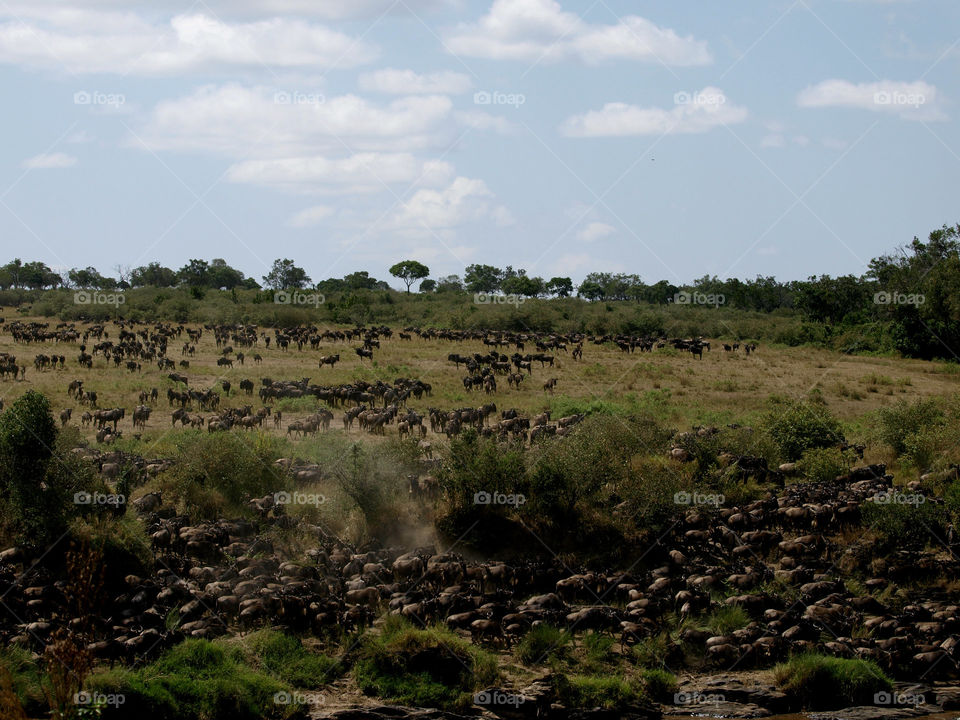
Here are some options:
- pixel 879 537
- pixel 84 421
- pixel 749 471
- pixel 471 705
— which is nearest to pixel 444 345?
pixel 84 421

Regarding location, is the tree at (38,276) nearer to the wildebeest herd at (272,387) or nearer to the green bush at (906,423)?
the wildebeest herd at (272,387)

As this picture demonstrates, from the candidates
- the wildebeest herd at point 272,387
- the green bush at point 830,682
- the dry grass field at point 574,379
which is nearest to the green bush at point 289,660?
the green bush at point 830,682

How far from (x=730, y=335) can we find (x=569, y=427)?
4471cm

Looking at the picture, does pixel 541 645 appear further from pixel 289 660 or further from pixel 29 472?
pixel 29 472

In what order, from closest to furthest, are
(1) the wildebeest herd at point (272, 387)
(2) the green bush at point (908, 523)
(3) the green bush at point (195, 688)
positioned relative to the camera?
1. (3) the green bush at point (195, 688)
2. (2) the green bush at point (908, 523)
3. (1) the wildebeest herd at point (272, 387)

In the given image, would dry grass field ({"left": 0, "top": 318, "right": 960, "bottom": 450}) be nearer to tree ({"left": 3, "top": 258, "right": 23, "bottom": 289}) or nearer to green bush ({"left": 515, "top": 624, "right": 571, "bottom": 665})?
green bush ({"left": 515, "top": 624, "right": 571, "bottom": 665})

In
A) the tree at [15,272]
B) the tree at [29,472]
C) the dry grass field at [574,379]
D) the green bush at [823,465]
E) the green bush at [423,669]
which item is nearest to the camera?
the green bush at [423,669]

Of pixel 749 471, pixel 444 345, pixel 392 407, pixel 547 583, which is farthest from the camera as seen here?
pixel 444 345

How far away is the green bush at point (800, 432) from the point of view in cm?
2066

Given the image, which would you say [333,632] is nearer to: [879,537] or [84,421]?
[879,537]

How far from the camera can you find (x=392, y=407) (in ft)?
81.8

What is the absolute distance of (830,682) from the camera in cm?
1142

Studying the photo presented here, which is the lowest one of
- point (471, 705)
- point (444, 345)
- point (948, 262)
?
point (471, 705)

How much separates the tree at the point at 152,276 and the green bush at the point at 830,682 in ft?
320
